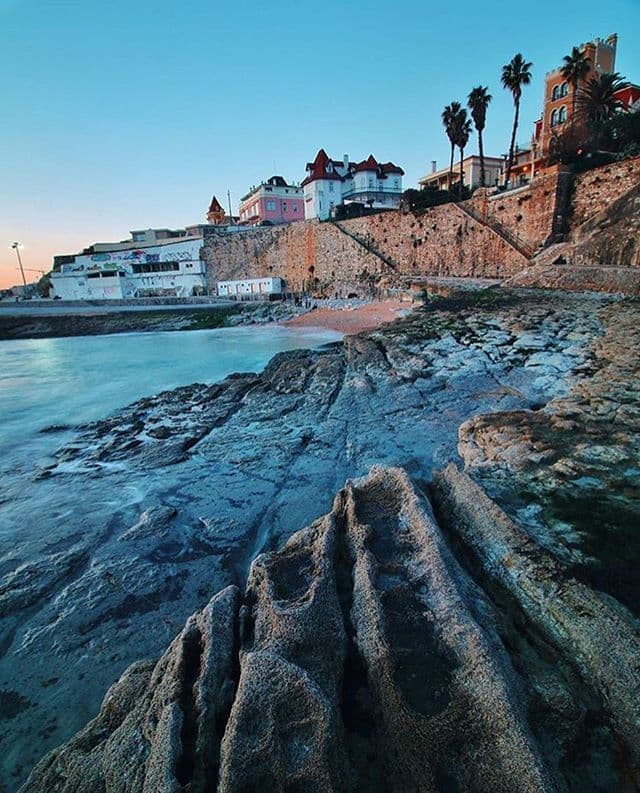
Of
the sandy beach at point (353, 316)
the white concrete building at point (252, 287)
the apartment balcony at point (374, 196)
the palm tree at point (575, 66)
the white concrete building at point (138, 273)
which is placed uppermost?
the palm tree at point (575, 66)

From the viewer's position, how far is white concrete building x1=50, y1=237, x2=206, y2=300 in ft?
146

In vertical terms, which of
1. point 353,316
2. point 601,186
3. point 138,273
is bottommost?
point 353,316

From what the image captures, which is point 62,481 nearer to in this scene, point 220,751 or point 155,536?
point 155,536

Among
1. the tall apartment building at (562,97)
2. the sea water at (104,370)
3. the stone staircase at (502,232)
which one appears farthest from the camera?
the tall apartment building at (562,97)

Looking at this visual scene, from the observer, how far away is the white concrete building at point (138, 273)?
44.5 meters

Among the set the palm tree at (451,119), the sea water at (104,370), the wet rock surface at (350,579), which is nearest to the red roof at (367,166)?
the palm tree at (451,119)

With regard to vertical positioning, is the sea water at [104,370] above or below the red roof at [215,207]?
below

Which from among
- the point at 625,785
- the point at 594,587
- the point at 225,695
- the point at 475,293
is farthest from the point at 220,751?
the point at 475,293

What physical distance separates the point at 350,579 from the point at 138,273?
2024 inches

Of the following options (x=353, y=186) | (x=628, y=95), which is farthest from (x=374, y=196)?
(x=628, y=95)

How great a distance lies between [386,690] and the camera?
168 cm

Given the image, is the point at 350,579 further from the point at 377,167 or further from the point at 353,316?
the point at 377,167

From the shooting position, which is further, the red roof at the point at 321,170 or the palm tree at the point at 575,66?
the red roof at the point at 321,170

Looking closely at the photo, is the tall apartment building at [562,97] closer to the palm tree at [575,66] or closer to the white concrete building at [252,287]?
the palm tree at [575,66]
